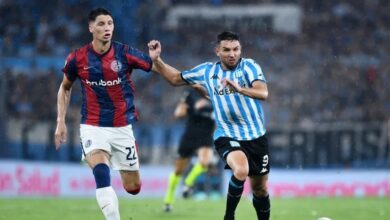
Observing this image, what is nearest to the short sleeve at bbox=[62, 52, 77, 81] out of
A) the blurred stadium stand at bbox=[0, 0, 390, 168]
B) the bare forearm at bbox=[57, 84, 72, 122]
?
the bare forearm at bbox=[57, 84, 72, 122]

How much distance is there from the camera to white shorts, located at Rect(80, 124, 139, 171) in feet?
28.8

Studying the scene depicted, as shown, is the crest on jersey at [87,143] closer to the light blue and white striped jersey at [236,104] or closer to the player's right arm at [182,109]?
the light blue and white striped jersey at [236,104]

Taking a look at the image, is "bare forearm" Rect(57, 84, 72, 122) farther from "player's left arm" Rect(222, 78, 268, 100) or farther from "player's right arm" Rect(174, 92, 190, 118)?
"player's right arm" Rect(174, 92, 190, 118)

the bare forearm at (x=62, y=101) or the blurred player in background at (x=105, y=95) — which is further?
the bare forearm at (x=62, y=101)

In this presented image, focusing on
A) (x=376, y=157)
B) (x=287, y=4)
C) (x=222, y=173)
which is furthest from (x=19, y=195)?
(x=287, y=4)

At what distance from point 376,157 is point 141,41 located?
7.48 m

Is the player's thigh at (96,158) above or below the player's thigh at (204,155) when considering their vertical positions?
below

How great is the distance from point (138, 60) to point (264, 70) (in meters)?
14.1

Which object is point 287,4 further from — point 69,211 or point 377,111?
point 69,211

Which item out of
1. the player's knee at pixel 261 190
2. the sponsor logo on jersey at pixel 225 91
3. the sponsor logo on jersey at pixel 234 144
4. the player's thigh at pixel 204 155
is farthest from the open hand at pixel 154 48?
the player's thigh at pixel 204 155

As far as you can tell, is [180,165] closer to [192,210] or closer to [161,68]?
[192,210]

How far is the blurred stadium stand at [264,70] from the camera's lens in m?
19.6

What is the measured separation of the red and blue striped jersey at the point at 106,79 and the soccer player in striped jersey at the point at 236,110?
297mm

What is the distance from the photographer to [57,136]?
28.6 feet
